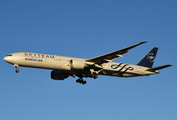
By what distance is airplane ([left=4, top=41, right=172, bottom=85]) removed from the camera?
3647 cm

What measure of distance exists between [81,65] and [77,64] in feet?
2.16

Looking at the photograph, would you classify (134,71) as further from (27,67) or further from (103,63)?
(27,67)

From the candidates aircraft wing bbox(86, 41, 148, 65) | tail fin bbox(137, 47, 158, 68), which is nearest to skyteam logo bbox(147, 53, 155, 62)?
tail fin bbox(137, 47, 158, 68)

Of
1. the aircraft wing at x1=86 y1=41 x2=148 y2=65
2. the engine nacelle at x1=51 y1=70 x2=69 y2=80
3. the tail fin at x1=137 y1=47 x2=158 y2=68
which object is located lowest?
the engine nacelle at x1=51 y1=70 x2=69 y2=80

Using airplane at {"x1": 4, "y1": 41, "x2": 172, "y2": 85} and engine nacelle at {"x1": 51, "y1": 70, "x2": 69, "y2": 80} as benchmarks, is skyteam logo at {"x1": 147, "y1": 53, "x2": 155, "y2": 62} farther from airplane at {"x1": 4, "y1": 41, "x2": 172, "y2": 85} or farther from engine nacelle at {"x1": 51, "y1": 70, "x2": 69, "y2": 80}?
engine nacelle at {"x1": 51, "y1": 70, "x2": 69, "y2": 80}

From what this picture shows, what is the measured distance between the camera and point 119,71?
137 ft

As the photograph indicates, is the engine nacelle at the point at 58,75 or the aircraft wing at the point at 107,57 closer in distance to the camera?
the aircraft wing at the point at 107,57

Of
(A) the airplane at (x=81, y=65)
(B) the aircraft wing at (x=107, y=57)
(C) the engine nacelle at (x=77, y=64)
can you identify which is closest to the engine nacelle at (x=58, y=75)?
(A) the airplane at (x=81, y=65)

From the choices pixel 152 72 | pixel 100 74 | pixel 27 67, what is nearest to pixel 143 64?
pixel 152 72

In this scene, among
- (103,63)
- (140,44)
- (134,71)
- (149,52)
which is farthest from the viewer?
(149,52)

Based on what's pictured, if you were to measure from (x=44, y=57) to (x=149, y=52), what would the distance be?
2055cm

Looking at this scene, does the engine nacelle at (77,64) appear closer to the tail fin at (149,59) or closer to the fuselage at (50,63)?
the fuselage at (50,63)

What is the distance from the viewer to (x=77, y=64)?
37500 mm

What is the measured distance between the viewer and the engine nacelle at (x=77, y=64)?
1469 inches
